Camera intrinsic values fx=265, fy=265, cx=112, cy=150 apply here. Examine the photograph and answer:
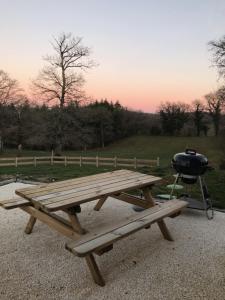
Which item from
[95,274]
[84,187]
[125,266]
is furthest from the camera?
[84,187]

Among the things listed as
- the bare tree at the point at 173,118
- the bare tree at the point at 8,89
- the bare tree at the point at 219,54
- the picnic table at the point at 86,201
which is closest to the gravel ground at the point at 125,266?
the picnic table at the point at 86,201

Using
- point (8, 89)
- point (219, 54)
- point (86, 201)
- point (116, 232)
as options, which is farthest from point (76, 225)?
point (8, 89)

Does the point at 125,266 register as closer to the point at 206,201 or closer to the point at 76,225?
the point at 76,225

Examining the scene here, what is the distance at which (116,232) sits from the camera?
2500 millimetres

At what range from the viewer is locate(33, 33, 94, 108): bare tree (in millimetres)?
18188

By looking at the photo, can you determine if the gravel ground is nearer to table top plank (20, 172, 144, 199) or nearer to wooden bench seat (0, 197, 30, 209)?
wooden bench seat (0, 197, 30, 209)

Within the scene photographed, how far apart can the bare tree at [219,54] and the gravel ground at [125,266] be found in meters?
12.2

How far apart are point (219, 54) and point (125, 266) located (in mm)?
14175

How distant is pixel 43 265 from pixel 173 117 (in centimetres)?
3425

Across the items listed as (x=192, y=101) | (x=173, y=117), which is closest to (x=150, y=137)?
Result: (x=173, y=117)

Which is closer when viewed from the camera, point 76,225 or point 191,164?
point 76,225

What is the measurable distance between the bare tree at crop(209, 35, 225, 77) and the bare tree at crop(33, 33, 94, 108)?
829 cm

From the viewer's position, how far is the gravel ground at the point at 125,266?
2.30 metres

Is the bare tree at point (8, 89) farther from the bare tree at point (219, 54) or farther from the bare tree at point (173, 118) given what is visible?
the bare tree at point (173, 118)
